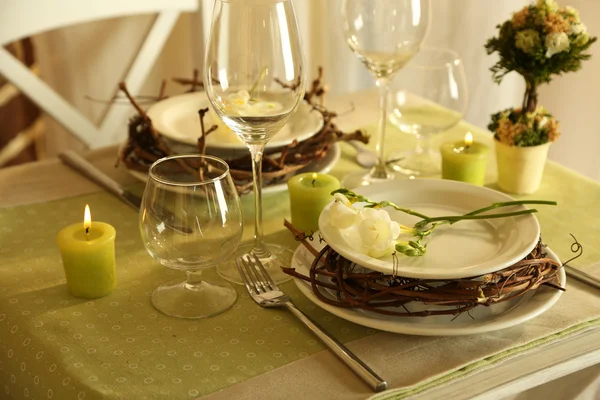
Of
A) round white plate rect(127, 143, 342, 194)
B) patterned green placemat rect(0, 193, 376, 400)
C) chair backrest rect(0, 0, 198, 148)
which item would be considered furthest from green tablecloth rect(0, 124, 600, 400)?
chair backrest rect(0, 0, 198, 148)

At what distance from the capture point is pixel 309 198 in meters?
1.00

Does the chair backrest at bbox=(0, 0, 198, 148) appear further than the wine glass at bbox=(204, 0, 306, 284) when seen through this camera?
Yes

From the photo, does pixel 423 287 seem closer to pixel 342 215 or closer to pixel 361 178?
pixel 342 215

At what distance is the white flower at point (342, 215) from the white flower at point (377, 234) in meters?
0.01

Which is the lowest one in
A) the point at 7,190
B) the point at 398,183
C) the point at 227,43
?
the point at 7,190

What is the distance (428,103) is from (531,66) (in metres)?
0.21

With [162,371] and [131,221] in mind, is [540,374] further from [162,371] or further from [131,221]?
[131,221]

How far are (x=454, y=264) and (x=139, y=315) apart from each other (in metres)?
0.35

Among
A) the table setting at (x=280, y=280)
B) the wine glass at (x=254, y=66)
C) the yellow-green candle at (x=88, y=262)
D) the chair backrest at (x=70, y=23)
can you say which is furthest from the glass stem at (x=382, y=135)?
the chair backrest at (x=70, y=23)

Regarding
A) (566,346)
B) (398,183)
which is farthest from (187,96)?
(566,346)

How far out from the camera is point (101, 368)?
75cm

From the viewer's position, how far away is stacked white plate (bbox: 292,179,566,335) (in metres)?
0.77

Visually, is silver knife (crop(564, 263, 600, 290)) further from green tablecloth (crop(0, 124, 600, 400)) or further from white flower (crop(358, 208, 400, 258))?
white flower (crop(358, 208, 400, 258))

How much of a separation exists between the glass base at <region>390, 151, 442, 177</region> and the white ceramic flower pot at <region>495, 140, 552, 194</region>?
0.11m
